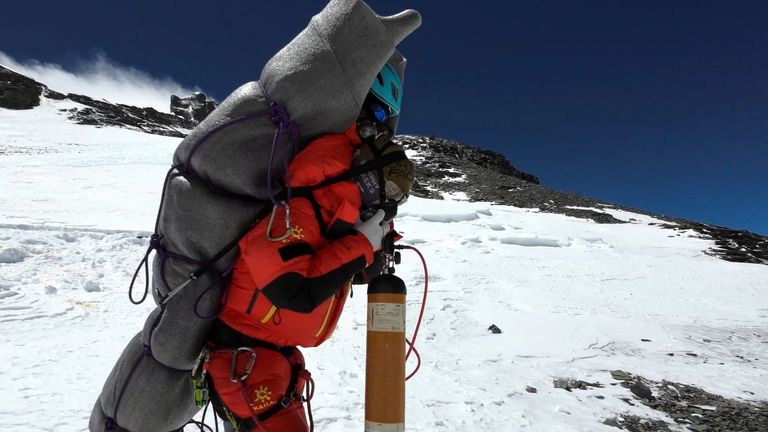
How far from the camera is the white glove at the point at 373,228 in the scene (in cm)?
208

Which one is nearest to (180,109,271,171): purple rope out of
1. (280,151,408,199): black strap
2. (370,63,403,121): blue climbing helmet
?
(280,151,408,199): black strap

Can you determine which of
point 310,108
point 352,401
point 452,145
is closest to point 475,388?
point 352,401

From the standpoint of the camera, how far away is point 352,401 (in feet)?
13.5

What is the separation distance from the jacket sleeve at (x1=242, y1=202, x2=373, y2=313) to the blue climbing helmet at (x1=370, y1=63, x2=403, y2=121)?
2.85ft

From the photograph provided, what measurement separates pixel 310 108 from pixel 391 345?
4.05ft

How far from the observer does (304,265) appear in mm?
1859

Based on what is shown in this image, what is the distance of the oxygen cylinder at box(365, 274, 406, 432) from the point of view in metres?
2.11


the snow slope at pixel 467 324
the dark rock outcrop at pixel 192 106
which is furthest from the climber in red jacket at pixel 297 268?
the dark rock outcrop at pixel 192 106

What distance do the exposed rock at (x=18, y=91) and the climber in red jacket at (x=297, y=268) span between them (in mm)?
84788

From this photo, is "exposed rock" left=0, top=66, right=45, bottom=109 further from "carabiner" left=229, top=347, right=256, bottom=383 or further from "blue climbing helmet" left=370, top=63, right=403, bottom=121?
"carabiner" left=229, top=347, right=256, bottom=383

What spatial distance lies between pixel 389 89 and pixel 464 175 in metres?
46.7

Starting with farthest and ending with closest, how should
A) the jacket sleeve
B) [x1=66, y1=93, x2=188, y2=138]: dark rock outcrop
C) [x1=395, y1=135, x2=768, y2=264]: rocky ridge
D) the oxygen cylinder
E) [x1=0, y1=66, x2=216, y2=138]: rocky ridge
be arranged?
1. [x1=0, y1=66, x2=216, y2=138]: rocky ridge
2. [x1=66, y1=93, x2=188, y2=138]: dark rock outcrop
3. [x1=395, y1=135, x2=768, y2=264]: rocky ridge
4. the oxygen cylinder
5. the jacket sleeve

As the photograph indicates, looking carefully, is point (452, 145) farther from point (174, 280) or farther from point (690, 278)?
point (174, 280)

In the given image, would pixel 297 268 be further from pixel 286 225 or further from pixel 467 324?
pixel 467 324
